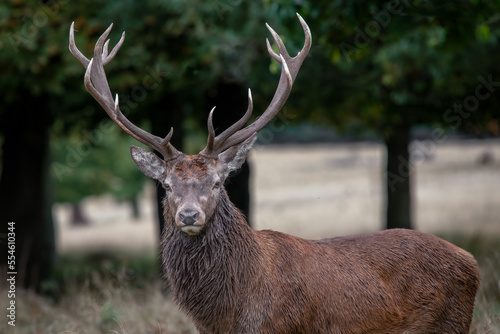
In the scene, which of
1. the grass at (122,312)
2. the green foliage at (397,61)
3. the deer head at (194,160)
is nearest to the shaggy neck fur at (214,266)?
the deer head at (194,160)

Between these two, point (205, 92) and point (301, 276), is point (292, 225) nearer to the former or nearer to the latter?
point (205, 92)

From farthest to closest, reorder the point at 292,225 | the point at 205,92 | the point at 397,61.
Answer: the point at 292,225 < the point at 205,92 < the point at 397,61

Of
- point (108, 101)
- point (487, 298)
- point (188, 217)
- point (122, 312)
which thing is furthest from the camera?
point (487, 298)

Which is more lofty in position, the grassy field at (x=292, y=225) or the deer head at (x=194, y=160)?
the deer head at (x=194, y=160)

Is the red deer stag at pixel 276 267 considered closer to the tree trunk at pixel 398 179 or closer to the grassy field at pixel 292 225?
the grassy field at pixel 292 225

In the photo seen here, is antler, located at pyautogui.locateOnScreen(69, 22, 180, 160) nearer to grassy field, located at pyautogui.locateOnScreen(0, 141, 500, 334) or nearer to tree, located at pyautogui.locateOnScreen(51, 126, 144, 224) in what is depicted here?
grassy field, located at pyautogui.locateOnScreen(0, 141, 500, 334)

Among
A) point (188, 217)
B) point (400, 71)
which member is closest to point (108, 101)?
point (188, 217)

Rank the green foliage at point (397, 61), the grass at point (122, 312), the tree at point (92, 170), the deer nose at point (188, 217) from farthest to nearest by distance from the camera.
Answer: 1. the tree at point (92, 170)
2. the green foliage at point (397, 61)
3. the grass at point (122, 312)
4. the deer nose at point (188, 217)

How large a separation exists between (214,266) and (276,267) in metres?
0.41

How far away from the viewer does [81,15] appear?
27.9 ft

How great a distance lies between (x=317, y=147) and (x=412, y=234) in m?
32.0

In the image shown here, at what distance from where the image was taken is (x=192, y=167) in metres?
4.52

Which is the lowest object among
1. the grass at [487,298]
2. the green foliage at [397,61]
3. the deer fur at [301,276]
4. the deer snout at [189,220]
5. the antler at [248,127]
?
the grass at [487,298]

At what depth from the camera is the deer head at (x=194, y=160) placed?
171 inches
